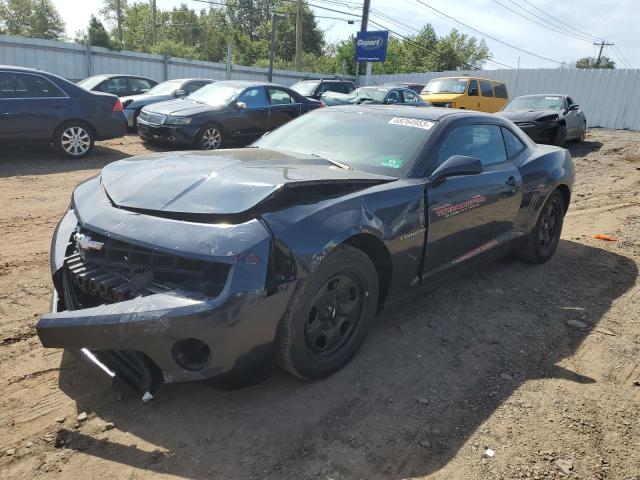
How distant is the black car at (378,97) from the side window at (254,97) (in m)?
3.14

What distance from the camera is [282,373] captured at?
2945 millimetres

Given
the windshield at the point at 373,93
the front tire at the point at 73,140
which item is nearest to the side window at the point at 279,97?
the windshield at the point at 373,93

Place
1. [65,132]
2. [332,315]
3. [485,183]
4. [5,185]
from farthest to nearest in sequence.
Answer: [65,132]
[5,185]
[485,183]
[332,315]

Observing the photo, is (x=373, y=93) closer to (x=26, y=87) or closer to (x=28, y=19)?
(x=26, y=87)

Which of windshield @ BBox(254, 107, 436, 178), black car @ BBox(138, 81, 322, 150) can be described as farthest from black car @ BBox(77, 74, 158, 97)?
windshield @ BBox(254, 107, 436, 178)

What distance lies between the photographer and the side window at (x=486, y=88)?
16766mm

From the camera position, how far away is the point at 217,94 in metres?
10.9

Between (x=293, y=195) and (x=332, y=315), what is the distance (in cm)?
72

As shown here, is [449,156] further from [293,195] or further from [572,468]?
[572,468]

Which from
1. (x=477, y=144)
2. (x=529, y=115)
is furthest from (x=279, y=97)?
(x=477, y=144)

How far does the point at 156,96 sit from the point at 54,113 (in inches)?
167

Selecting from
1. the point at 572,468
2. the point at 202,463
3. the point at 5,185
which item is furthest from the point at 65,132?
the point at 572,468

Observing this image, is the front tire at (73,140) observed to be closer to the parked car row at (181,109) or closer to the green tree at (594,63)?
the parked car row at (181,109)

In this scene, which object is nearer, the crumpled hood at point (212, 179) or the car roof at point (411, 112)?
the crumpled hood at point (212, 179)
